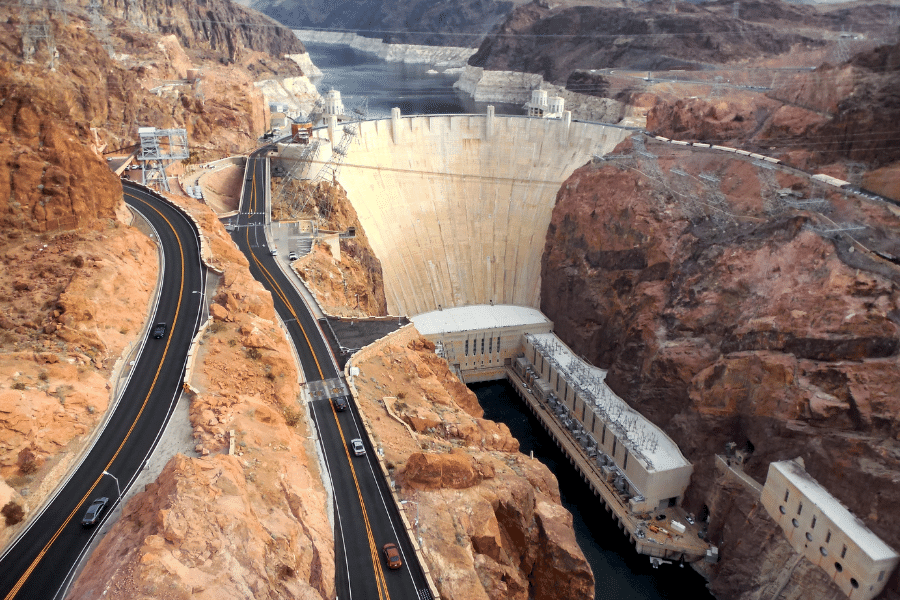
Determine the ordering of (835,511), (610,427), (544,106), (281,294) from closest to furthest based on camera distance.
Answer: (835,511), (281,294), (610,427), (544,106)

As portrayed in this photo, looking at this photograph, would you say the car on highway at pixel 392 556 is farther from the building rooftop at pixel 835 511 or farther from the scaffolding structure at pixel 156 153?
the scaffolding structure at pixel 156 153

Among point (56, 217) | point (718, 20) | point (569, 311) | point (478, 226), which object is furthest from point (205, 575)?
point (718, 20)

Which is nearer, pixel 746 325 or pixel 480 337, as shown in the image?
pixel 746 325

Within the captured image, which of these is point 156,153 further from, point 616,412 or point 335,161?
point 616,412

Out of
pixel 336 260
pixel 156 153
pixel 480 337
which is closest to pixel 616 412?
pixel 480 337

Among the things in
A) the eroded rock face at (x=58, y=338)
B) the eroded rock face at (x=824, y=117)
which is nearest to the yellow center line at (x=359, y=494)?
the eroded rock face at (x=58, y=338)

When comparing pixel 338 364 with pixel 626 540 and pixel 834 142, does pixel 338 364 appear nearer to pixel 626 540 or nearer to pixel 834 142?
pixel 626 540

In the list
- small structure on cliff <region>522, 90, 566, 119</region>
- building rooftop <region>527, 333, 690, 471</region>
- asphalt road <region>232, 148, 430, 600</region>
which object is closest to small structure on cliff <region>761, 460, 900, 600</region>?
building rooftop <region>527, 333, 690, 471</region>

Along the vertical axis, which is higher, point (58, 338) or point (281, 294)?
point (58, 338)
